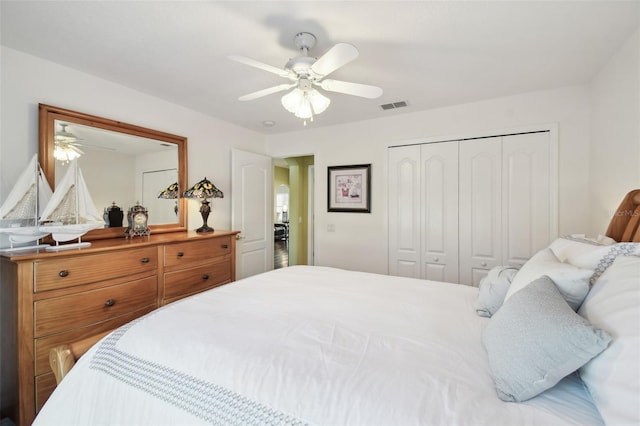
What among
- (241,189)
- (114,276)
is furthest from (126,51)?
(241,189)

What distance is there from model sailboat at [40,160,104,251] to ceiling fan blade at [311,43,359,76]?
1805mm

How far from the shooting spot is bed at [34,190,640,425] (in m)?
0.71

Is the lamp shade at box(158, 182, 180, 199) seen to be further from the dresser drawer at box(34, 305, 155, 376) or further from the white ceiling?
the dresser drawer at box(34, 305, 155, 376)

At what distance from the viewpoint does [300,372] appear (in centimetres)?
87

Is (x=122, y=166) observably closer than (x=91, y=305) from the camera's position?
No

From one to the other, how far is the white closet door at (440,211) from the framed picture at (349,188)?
2.18 feet

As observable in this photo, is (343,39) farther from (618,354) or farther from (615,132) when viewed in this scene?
(615,132)

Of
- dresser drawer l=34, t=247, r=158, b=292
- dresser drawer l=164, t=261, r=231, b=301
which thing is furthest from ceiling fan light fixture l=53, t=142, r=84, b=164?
dresser drawer l=164, t=261, r=231, b=301

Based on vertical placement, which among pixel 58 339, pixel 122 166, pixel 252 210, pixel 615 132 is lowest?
pixel 58 339

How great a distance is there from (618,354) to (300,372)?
85 centimetres

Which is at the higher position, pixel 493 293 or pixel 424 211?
pixel 424 211

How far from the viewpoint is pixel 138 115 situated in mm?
2496

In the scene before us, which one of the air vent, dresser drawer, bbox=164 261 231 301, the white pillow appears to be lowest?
dresser drawer, bbox=164 261 231 301

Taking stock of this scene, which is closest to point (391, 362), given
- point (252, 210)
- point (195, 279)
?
point (195, 279)
